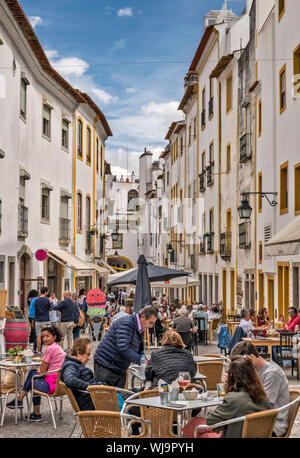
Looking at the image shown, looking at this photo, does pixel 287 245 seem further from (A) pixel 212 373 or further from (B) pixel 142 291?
(B) pixel 142 291

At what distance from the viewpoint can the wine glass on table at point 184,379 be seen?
24.4ft

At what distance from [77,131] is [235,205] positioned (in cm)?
1056

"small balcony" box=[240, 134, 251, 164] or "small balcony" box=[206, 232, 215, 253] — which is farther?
"small balcony" box=[206, 232, 215, 253]

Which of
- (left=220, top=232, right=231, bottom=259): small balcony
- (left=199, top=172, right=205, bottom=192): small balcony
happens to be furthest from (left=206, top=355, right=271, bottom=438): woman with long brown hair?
(left=199, top=172, right=205, bottom=192): small balcony

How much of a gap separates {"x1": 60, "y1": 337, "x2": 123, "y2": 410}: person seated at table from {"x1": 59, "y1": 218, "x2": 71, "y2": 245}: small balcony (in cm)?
2188

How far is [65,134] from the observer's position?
3145 centimetres

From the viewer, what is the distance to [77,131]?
33.5m

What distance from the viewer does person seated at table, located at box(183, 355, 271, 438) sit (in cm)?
596

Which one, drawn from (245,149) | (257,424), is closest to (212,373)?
(257,424)

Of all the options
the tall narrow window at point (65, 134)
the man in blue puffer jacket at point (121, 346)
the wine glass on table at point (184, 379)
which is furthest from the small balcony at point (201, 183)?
the wine glass on table at point (184, 379)

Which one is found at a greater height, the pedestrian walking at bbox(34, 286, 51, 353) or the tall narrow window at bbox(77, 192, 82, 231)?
the tall narrow window at bbox(77, 192, 82, 231)

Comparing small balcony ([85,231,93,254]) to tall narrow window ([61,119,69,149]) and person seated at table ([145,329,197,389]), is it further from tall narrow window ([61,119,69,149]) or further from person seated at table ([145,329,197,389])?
person seated at table ([145,329,197,389])

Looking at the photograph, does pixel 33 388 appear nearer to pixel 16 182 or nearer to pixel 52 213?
pixel 16 182
